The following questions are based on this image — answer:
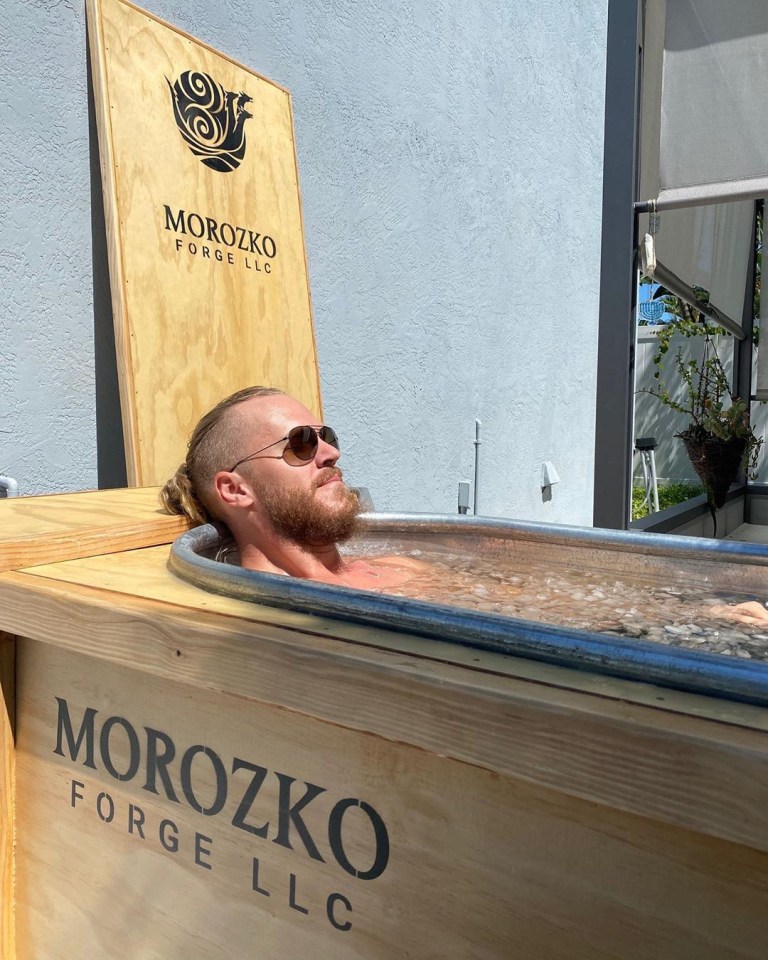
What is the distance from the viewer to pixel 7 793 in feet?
4.04

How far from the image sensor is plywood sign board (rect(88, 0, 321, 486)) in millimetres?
2238

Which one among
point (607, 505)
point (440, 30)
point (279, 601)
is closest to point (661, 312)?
point (607, 505)

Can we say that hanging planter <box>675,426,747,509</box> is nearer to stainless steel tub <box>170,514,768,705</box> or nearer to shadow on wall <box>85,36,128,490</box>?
stainless steel tub <box>170,514,768,705</box>

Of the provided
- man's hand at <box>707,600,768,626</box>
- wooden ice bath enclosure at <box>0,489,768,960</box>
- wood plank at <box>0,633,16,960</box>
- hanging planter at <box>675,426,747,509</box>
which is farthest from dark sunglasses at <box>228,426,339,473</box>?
hanging planter at <box>675,426,747,509</box>

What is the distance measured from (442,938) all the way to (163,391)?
180 cm

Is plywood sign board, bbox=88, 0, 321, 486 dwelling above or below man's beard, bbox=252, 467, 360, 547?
above

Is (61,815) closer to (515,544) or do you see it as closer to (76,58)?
(515,544)

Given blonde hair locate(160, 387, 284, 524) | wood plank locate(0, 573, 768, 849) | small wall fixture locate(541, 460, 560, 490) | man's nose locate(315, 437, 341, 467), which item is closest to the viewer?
wood plank locate(0, 573, 768, 849)

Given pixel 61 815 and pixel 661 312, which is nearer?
pixel 61 815

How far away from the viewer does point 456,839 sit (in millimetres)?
813

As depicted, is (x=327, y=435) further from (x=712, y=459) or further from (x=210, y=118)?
(x=712, y=459)

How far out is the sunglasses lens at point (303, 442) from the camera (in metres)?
1.81

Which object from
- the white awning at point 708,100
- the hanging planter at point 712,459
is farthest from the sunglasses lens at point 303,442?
the hanging planter at point 712,459

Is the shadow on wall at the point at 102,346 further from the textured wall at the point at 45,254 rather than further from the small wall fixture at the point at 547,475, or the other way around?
the small wall fixture at the point at 547,475
